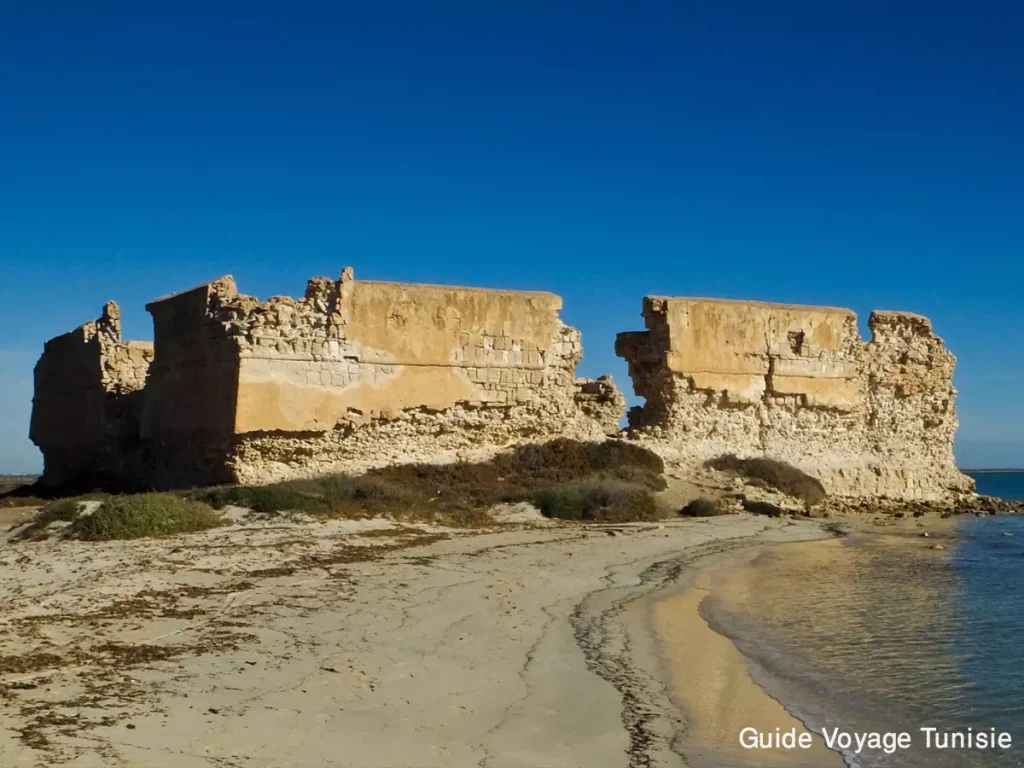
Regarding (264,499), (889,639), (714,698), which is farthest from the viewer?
(264,499)

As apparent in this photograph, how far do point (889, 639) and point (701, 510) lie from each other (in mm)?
8263

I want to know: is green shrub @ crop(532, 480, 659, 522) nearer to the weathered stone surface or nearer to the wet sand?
the weathered stone surface

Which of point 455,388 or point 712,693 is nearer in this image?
point 712,693

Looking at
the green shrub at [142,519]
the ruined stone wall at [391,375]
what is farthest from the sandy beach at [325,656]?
the ruined stone wall at [391,375]

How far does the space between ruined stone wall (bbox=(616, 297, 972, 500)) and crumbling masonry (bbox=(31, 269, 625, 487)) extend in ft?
4.17

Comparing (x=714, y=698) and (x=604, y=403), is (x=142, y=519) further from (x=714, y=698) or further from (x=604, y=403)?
(x=604, y=403)

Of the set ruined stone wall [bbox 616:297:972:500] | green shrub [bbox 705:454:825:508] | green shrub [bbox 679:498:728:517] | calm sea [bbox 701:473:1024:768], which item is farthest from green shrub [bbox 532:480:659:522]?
green shrub [bbox 705:454:825:508]

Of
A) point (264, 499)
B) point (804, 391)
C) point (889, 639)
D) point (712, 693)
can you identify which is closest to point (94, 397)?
point (264, 499)

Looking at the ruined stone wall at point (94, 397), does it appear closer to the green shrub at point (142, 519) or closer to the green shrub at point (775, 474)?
the green shrub at point (142, 519)

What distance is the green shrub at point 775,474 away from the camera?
61.1ft

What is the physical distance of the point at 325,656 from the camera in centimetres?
580

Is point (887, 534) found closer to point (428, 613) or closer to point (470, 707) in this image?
point (428, 613)

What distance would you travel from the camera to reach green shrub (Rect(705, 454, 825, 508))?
733 inches

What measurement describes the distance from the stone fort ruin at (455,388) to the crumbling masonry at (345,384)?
33 mm
